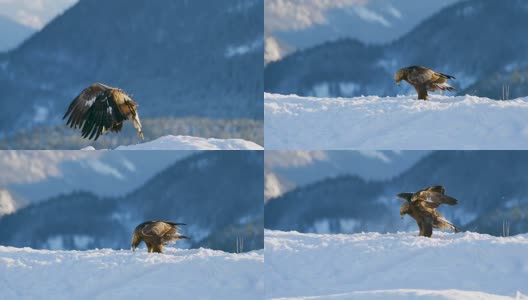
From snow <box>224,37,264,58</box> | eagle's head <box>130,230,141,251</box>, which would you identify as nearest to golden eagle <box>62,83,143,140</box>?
eagle's head <box>130,230,141,251</box>

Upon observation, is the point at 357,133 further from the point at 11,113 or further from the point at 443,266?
the point at 11,113

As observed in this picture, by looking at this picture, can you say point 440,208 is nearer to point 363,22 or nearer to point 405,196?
point 405,196

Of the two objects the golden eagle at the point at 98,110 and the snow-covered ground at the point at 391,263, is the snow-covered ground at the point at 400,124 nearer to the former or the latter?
the snow-covered ground at the point at 391,263

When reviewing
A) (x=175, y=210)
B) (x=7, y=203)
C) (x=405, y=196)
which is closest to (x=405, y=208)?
(x=405, y=196)

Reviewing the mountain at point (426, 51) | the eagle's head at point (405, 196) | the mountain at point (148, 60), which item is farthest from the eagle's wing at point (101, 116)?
the eagle's head at point (405, 196)

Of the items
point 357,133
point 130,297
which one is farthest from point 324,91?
point 130,297

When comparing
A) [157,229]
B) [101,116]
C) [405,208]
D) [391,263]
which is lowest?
[391,263]

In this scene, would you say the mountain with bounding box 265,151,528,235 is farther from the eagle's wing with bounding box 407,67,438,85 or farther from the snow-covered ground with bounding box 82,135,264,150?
the eagle's wing with bounding box 407,67,438,85
